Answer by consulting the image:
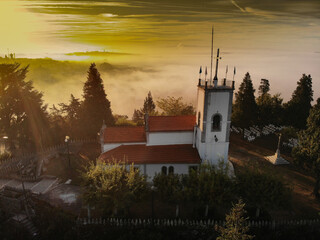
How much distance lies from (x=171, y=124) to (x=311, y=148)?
17469 mm

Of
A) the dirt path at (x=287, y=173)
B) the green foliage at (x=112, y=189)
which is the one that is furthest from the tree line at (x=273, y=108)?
the green foliage at (x=112, y=189)

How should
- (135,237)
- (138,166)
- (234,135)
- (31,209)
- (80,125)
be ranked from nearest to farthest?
1. (135,237)
2. (31,209)
3. (138,166)
4. (80,125)
5. (234,135)

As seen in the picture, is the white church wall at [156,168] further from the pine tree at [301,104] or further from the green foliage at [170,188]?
the pine tree at [301,104]

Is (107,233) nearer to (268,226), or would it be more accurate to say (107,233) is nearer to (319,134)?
(268,226)

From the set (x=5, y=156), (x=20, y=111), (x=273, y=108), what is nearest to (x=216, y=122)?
(x=273, y=108)

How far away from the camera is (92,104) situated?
4431 cm

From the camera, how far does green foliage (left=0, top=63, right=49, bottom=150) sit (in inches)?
1531

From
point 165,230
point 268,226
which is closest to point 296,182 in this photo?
point 268,226

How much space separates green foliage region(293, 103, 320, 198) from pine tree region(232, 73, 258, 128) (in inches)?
574

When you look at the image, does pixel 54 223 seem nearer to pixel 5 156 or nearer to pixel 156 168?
pixel 156 168

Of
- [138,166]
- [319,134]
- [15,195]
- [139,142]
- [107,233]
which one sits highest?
[319,134]

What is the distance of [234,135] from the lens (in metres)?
48.7

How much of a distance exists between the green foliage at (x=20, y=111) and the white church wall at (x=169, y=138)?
2264cm

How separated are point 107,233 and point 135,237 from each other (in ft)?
9.72
